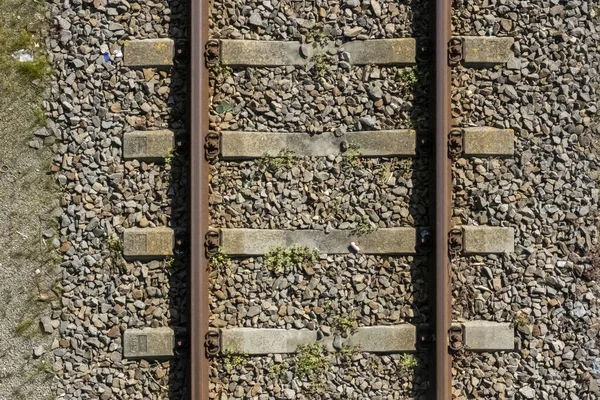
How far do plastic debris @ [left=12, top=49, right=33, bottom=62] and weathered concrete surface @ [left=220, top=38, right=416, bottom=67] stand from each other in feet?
6.00

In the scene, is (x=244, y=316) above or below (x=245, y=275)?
below

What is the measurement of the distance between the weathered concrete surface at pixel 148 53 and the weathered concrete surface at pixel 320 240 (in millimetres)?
1682

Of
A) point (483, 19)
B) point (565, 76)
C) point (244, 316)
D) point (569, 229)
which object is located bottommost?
point (244, 316)

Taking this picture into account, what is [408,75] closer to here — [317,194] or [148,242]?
[317,194]

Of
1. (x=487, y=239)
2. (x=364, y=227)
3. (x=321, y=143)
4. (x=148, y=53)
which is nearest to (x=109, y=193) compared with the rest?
(x=148, y=53)

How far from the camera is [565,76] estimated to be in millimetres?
4328

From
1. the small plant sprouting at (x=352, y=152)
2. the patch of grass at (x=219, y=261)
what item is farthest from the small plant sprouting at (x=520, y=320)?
the patch of grass at (x=219, y=261)

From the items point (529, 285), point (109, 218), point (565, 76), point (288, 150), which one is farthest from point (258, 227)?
point (565, 76)

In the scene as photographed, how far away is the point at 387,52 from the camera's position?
428 cm

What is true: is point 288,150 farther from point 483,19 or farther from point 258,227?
point 483,19

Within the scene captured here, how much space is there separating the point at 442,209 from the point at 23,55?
4.16 m

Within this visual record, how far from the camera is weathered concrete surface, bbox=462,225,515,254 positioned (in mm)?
4230

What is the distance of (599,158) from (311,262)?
286 centimetres

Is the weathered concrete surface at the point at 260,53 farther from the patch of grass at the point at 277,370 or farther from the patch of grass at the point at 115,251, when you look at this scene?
the patch of grass at the point at 277,370
